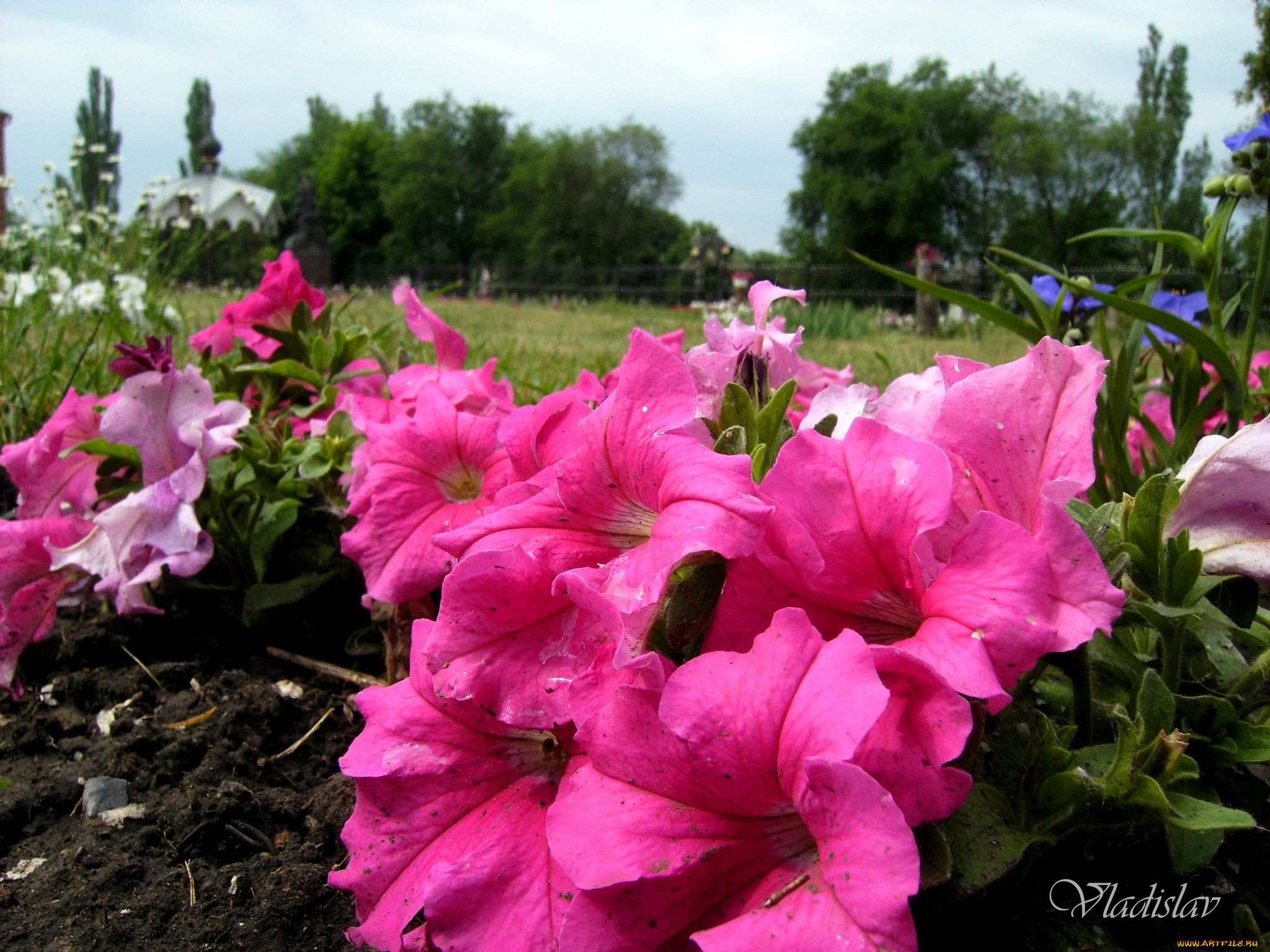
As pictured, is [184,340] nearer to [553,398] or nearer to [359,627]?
[359,627]

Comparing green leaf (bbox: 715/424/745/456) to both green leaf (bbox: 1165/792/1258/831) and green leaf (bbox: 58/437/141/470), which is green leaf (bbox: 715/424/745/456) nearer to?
green leaf (bbox: 1165/792/1258/831)

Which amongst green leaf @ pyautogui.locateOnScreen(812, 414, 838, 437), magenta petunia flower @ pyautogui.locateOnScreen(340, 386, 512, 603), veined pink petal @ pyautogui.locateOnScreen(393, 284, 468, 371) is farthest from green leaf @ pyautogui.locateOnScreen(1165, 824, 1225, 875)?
veined pink petal @ pyautogui.locateOnScreen(393, 284, 468, 371)

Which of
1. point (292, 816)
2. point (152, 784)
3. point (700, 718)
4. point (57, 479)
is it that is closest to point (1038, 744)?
point (700, 718)

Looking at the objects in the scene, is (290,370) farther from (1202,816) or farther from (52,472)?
(1202,816)

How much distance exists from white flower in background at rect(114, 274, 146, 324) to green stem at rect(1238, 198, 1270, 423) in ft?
14.1

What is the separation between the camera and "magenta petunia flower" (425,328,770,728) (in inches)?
25.9

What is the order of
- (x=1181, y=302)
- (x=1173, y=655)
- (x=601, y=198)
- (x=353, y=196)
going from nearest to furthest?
(x=1173, y=655) → (x=1181, y=302) → (x=601, y=198) → (x=353, y=196)

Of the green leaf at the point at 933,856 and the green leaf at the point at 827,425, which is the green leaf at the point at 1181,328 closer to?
the green leaf at the point at 827,425

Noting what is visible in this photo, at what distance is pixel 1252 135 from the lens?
1.42 metres

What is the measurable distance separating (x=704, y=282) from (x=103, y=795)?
25.6m

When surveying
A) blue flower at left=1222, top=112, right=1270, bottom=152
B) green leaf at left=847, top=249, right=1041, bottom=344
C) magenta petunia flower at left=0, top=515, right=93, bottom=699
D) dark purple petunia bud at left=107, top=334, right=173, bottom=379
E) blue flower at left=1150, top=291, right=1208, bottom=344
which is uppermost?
blue flower at left=1222, top=112, right=1270, bottom=152

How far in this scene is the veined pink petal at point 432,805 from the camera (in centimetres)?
73

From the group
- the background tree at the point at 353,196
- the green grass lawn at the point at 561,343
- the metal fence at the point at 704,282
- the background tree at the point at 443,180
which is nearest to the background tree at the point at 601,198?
the background tree at the point at 443,180

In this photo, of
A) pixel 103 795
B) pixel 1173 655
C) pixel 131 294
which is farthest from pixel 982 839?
pixel 131 294
